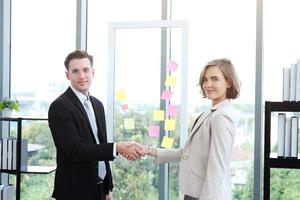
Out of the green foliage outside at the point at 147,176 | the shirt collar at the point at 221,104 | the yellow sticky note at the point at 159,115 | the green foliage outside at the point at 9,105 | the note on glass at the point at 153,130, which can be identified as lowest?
the green foliage outside at the point at 147,176

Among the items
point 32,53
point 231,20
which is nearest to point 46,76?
point 32,53

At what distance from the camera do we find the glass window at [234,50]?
3309 mm

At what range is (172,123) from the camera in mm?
3297

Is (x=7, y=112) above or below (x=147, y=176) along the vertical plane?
above

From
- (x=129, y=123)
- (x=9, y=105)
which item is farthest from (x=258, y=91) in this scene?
(x=9, y=105)

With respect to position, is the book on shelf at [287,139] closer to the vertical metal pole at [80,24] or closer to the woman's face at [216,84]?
the woman's face at [216,84]

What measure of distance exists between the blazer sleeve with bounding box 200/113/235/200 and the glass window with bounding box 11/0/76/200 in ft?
7.15

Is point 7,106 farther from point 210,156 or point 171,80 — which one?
Result: point 210,156

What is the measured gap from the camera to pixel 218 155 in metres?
1.89

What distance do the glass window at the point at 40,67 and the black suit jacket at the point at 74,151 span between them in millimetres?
1468

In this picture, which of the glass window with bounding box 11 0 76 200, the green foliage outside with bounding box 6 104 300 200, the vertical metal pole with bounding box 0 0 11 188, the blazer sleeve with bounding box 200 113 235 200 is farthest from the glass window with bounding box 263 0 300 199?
the vertical metal pole with bounding box 0 0 11 188

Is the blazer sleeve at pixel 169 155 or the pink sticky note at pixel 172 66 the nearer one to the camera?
the blazer sleeve at pixel 169 155

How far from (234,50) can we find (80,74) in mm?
1539

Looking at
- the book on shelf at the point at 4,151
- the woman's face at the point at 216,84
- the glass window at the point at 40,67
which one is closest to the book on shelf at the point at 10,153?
the book on shelf at the point at 4,151
